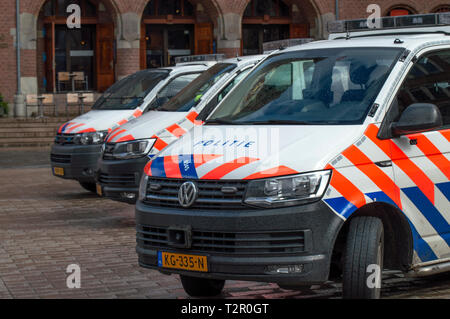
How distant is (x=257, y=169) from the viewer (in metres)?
5.88

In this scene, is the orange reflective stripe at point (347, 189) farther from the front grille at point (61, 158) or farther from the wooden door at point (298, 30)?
the wooden door at point (298, 30)

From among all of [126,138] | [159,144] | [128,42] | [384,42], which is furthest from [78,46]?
[384,42]

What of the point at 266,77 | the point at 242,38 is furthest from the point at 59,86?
the point at 266,77

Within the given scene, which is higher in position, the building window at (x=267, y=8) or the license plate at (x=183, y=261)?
the building window at (x=267, y=8)

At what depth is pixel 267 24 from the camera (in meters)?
36.4

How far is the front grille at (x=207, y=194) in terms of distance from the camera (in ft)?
19.3

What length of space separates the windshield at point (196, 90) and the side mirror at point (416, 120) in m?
5.46

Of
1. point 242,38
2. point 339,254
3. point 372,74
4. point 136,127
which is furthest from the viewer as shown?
point 242,38

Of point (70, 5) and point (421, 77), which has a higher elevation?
point (70, 5)

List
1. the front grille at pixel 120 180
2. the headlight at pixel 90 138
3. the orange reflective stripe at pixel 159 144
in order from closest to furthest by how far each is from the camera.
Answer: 1. the orange reflective stripe at pixel 159 144
2. the front grille at pixel 120 180
3. the headlight at pixel 90 138

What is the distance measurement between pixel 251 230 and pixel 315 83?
1.59 meters

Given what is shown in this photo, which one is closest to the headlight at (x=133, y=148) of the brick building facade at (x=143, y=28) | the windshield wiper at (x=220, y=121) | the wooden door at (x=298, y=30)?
the windshield wiper at (x=220, y=121)

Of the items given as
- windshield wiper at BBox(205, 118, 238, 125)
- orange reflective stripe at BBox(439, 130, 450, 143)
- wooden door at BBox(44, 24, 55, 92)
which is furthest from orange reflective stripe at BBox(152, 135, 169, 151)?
wooden door at BBox(44, 24, 55, 92)
